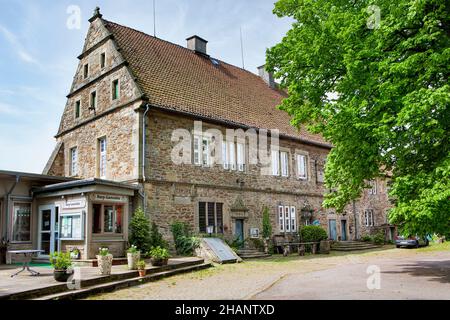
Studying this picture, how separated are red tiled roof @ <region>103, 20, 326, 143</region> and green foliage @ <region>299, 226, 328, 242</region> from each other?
5.74 m

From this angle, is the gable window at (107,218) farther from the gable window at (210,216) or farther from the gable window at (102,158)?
the gable window at (210,216)

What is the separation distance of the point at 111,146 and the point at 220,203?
6076 mm

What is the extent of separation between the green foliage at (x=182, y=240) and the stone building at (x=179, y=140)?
16.5 inches

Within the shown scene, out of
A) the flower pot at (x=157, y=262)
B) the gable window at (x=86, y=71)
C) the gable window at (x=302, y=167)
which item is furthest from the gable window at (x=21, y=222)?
the gable window at (x=302, y=167)

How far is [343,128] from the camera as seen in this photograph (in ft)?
39.5

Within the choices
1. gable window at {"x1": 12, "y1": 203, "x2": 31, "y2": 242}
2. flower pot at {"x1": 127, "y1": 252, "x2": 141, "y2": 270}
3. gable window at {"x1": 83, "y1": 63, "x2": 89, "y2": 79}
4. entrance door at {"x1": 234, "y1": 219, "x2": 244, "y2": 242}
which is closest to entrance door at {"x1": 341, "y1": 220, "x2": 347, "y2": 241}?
entrance door at {"x1": 234, "y1": 219, "x2": 244, "y2": 242}

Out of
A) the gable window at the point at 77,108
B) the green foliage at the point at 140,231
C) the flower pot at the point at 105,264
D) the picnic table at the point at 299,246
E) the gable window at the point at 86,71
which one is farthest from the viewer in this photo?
the gable window at the point at 77,108

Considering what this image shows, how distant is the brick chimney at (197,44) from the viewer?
89.4 feet

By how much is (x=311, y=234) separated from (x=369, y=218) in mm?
10477

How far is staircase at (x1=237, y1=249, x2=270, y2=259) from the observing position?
20.3m

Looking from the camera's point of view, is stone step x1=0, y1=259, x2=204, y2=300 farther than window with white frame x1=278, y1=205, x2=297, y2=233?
No

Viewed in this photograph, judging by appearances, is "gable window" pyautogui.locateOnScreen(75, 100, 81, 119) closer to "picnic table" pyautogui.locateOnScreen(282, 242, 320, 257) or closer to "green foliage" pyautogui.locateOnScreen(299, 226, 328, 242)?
"picnic table" pyautogui.locateOnScreen(282, 242, 320, 257)

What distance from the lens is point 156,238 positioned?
1784 centimetres

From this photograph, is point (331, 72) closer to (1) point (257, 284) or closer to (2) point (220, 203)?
(1) point (257, 284)
